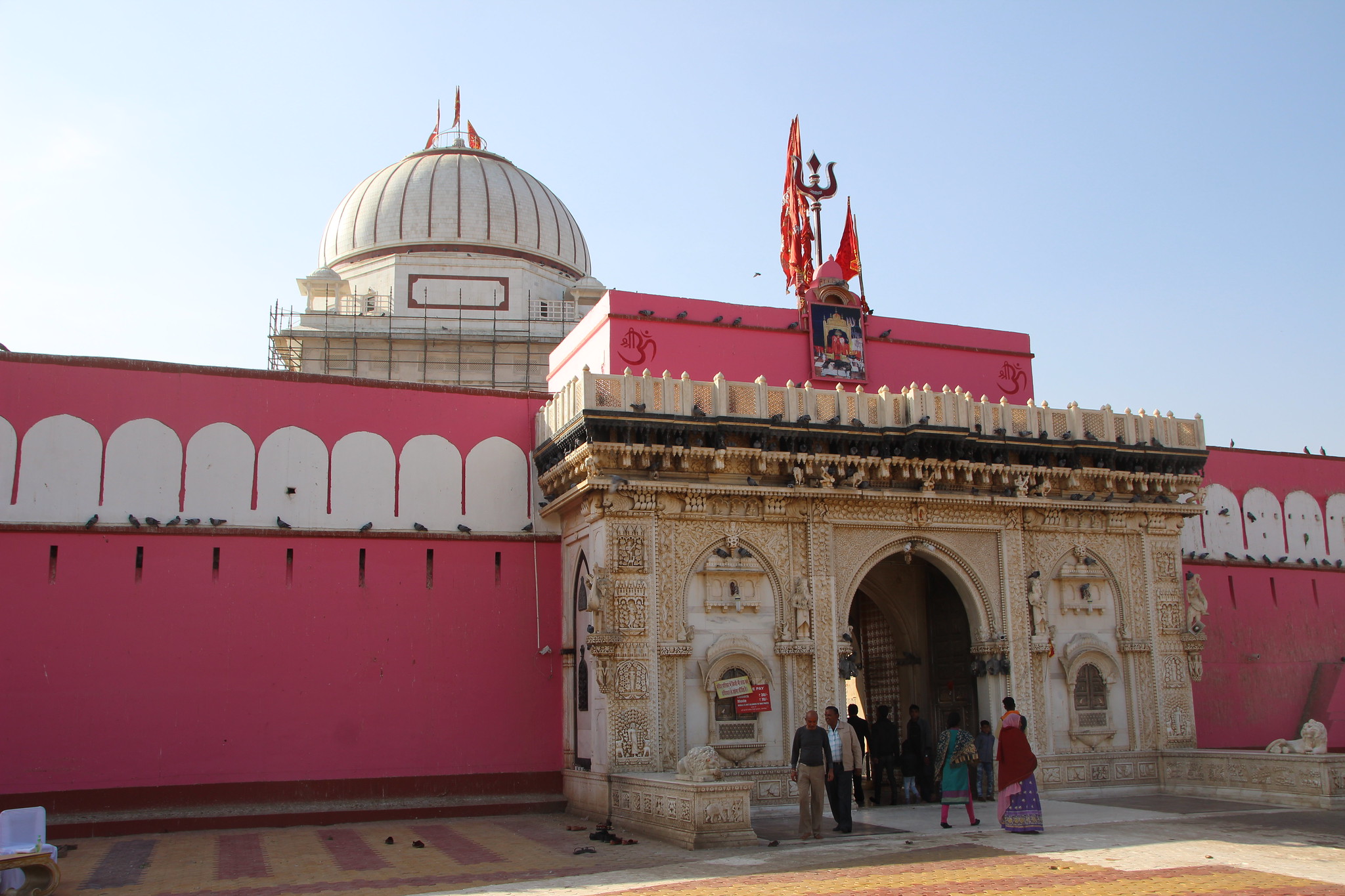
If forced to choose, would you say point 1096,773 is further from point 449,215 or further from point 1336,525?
point 449,215

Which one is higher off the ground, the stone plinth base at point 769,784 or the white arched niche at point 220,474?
the white arched niche at point 220,474

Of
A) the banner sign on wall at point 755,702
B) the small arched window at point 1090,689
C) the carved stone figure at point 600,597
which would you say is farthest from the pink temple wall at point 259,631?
the small arched window at point 1090,689

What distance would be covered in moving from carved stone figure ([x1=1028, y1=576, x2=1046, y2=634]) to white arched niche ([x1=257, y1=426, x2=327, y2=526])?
10.1 metres

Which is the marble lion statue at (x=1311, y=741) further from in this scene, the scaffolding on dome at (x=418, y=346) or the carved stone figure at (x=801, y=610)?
the scaffolding on dome at (x=418, y=346)

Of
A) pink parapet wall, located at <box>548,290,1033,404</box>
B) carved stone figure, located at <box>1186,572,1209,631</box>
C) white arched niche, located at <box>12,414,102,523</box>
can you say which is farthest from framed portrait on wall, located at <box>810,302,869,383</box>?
white arched niche, located at <box>12,414,102,523</box>

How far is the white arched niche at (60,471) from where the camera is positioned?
48.0 feet

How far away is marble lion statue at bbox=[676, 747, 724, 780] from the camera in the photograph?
467 inches

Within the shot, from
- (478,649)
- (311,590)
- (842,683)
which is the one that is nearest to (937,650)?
(842,683)

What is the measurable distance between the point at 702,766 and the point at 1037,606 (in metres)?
6.58

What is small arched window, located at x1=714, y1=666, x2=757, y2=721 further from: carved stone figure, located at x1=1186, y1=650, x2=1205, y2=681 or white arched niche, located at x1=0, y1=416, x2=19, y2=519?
white arched niche, located at x1=0, y1=416, x2=19, y2=519

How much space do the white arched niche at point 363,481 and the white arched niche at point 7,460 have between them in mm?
3984

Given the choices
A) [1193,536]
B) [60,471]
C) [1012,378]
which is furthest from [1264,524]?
[60,471]

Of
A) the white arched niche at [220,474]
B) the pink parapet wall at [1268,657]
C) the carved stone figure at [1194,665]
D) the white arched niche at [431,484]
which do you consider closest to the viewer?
the white arched niche at [220,474]

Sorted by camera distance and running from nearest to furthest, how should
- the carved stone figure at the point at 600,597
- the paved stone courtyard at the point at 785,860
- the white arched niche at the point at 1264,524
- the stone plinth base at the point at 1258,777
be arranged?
the paved stone courtyard at the point at 785,860
the stone plinth base at the point at 1258,777
the carved stone figure at the point at 600,597
the white arched niche at the point at 1264,524
